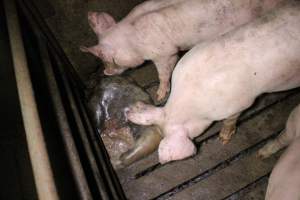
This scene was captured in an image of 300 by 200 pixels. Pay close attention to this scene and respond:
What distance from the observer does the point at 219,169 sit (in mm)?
2674

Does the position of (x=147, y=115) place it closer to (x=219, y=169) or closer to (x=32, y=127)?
(x=219, y=169)

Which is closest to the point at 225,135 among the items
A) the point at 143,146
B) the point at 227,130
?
the point at 227,130

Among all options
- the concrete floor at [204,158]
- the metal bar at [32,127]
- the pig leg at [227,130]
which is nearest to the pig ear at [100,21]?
the concrete floor at [204,158]

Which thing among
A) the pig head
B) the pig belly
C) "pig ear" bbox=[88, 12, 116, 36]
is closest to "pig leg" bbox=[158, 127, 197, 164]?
the pig belly

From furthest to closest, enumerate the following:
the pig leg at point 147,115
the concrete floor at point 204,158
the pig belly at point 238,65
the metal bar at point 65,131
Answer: the concrete floor at point 204,158, the pig leg at point 147,115, the pig belly at point 238,65, the metal bar at point 65,131

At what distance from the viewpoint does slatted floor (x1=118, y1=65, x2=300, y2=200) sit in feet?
8.51

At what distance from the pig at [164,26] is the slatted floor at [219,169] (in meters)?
0.71

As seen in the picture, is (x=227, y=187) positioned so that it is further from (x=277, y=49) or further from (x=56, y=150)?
(x=56, y=150)

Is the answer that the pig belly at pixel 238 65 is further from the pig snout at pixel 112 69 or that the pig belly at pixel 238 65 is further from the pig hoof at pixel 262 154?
the pig snout at pixel 112 69

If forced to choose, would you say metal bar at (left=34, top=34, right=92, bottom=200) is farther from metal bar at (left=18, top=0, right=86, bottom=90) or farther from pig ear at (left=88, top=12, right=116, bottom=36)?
pig ear at (left=88, top=12, right=116, bottom=36)

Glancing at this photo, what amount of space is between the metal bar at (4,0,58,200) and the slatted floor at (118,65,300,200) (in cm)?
125

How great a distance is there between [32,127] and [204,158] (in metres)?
1.54

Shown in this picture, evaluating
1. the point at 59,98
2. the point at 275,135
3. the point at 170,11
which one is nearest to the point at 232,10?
the point at 170,11

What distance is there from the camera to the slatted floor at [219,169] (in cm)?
259
